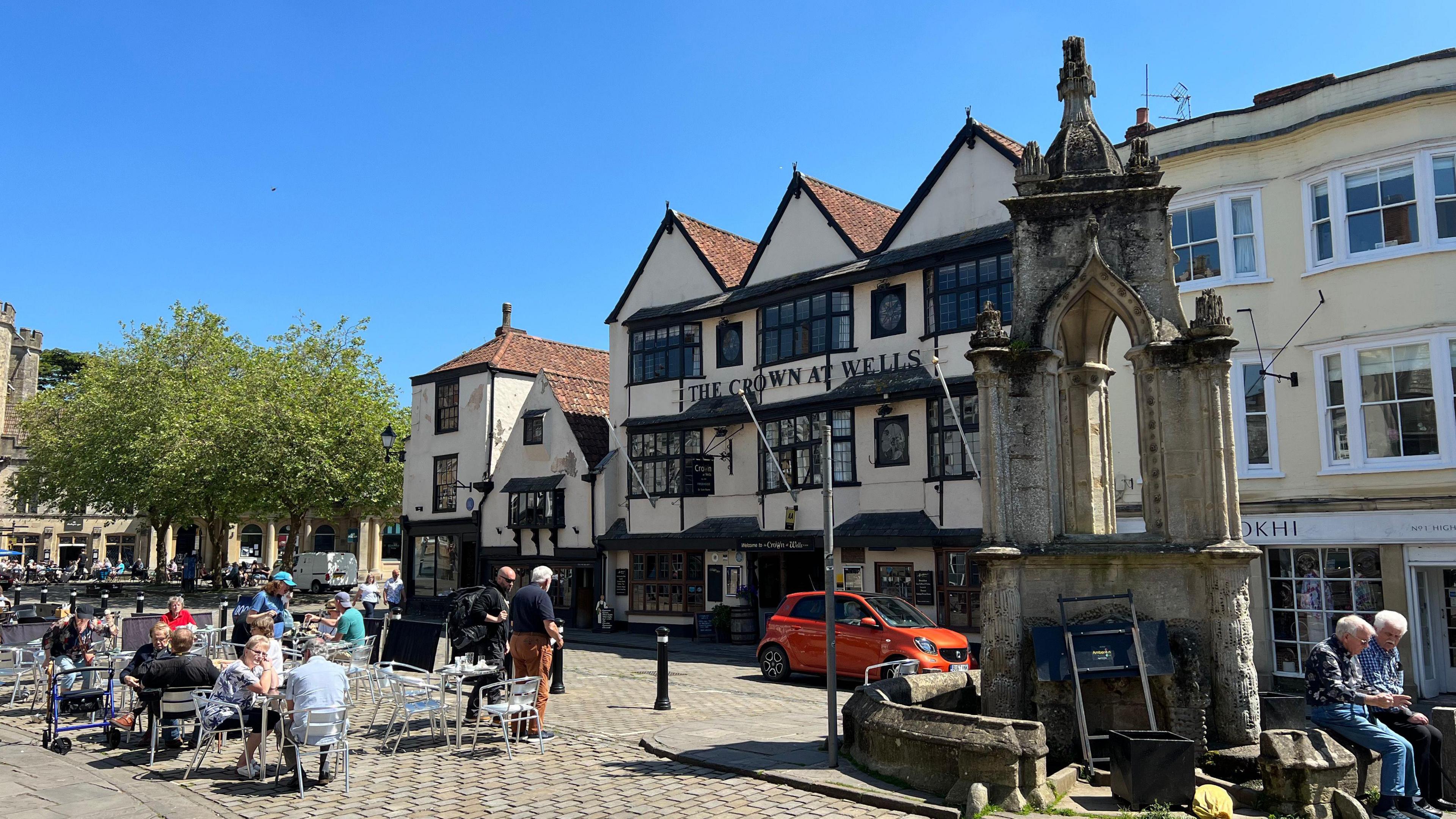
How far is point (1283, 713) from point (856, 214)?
2006 cm

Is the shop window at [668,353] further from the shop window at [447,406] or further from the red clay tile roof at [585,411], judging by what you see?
the shop window at [447,406]

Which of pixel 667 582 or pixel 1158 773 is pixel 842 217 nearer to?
A: pixel 667 582

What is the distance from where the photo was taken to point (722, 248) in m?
30.8

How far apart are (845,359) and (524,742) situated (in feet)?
51.3

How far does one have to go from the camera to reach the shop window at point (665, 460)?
28156mm

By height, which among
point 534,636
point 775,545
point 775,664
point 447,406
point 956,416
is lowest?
point 775,664

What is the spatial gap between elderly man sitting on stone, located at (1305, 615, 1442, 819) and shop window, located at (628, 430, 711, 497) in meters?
20.1

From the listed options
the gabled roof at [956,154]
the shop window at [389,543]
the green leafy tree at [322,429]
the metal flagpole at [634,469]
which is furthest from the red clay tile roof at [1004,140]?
the shop window at [389,543]

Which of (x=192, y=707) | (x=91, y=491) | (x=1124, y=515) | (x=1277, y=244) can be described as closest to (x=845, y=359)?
(x=1124, y=515)

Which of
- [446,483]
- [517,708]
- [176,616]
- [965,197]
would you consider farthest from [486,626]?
[446,483]

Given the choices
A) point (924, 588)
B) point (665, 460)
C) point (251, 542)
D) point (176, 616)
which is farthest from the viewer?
point (251, 542)

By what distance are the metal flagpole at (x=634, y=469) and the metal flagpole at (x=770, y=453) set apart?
3915 millimetres

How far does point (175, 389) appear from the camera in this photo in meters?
40.7

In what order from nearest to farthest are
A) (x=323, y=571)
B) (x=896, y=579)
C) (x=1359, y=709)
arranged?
(x=1359, y=709)
(x=896, y=579)
(x=323, y=571)
